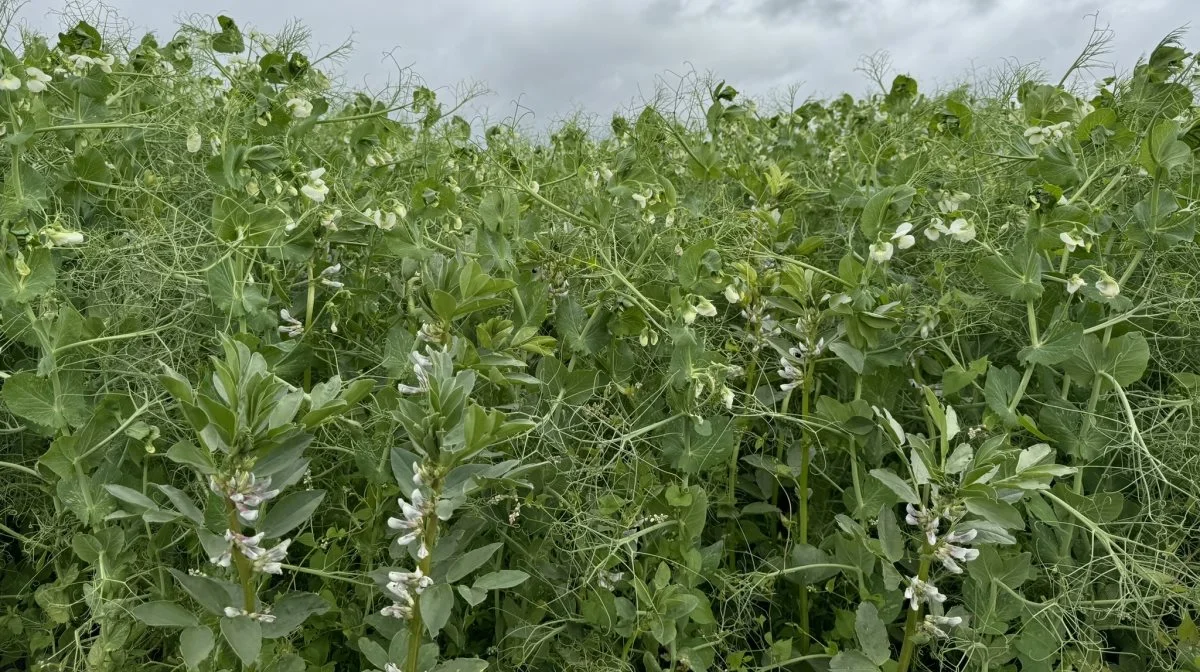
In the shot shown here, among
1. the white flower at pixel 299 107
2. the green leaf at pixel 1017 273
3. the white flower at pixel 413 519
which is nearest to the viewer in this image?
the white flower at pixel 413 519

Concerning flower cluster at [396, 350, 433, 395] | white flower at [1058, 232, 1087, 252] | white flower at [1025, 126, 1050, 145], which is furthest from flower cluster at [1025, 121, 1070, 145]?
flower cluster at [396, 350, 433, 395]

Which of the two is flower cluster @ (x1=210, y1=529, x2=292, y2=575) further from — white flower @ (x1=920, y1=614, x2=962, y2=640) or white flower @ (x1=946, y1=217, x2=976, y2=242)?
white flower @ (x1=946, y1=217, x2=976, y2=242)

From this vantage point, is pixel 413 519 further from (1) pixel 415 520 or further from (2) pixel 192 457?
(2) pixel 192 457

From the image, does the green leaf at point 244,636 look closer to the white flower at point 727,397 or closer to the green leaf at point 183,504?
the green leaf at point 183,504

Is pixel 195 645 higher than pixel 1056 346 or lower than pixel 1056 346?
lower

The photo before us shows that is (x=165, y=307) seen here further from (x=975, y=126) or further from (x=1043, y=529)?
(x=975, y=126)

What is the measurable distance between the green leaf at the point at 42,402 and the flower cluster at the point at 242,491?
50 cm

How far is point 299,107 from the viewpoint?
1.75 meters

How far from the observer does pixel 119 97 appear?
2016mm

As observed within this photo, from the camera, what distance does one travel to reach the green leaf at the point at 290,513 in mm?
1112

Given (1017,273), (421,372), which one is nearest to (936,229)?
(1017,273)

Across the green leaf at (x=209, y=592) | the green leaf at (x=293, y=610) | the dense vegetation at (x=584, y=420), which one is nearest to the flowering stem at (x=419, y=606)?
the dense vegetation at (x=584, y=420)

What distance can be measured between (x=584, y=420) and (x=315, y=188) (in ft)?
1.99

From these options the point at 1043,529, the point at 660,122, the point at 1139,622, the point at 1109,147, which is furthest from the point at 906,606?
the point at 660,122
